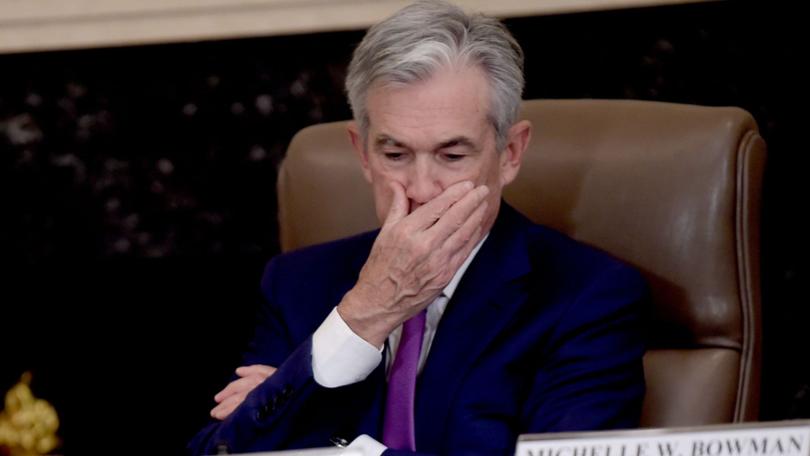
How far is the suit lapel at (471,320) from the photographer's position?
1.82 meters

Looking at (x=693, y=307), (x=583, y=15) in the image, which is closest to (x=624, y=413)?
(x=693, y=307)

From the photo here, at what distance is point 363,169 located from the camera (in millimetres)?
2004

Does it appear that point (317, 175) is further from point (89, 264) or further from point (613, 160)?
point (89, 264)

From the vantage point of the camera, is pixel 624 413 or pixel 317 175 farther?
pixel 317 175

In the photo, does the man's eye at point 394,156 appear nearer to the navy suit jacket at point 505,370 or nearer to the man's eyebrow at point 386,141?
the man's eyebrow at point 386,141

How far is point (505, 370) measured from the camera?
5.94 feet

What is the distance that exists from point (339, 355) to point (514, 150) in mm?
442

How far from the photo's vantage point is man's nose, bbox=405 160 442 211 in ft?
5.83

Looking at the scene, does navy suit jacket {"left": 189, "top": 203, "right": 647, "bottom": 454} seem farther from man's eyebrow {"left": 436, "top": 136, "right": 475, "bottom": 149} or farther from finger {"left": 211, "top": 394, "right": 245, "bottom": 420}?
man's eyebrow {"left": 436, "top": 136, "right": 475, "bottom": 149}

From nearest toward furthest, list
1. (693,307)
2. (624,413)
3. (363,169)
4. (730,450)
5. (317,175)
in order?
(730,450)
(624,413)
(693,307)
(363,169)
(317,175)

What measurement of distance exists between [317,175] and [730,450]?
1.19 metres

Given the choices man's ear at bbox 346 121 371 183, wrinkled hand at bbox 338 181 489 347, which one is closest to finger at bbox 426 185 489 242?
wrinkled hand at bbox 338 181 489 347

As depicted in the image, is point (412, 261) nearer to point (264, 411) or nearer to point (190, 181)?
point (264, 411)

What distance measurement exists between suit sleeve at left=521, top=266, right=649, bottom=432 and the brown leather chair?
96 mm
